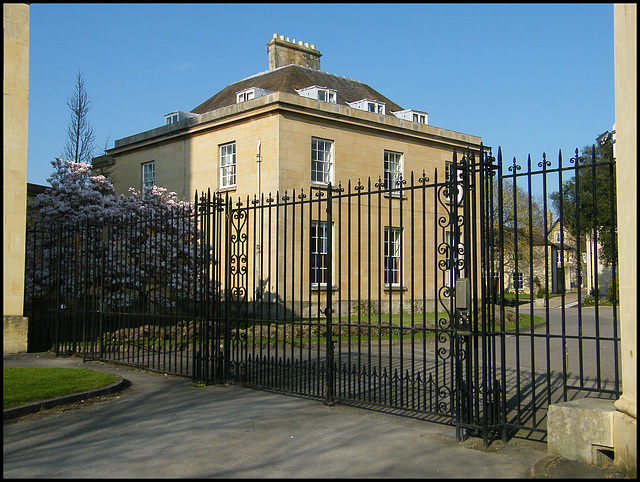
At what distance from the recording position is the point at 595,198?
5793 mm

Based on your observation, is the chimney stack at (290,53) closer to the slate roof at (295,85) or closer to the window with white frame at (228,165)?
the slate roof at (295,85)

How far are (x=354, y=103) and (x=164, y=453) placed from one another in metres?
23.5

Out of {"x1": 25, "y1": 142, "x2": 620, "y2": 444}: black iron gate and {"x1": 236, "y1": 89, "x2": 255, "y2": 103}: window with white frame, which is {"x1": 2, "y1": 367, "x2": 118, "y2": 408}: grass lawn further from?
{"x1": 236, "y1": 89, "x2": 255, "y2": 103}: window with white frame

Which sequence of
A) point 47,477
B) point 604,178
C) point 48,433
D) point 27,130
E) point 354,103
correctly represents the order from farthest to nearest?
point 354,103
point 604,178
point 27,130
point 48,433
point 47,477

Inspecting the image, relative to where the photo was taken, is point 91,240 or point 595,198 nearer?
point 595,198

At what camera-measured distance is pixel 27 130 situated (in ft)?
45.1

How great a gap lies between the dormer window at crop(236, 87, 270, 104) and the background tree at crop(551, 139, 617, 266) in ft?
41.8

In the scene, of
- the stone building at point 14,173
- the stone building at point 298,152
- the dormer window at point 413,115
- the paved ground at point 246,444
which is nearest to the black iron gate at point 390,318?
the paved ground at point 246,444

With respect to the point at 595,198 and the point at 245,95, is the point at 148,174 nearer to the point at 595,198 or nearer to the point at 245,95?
the point at 245,95

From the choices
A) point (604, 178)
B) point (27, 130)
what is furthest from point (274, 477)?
point (604, 178)

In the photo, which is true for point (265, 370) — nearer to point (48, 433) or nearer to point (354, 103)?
point (48, 433)

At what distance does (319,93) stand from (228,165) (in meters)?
5.14

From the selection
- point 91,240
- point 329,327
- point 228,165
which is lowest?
point 329,327

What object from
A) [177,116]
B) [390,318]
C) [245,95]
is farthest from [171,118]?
[390,318]
